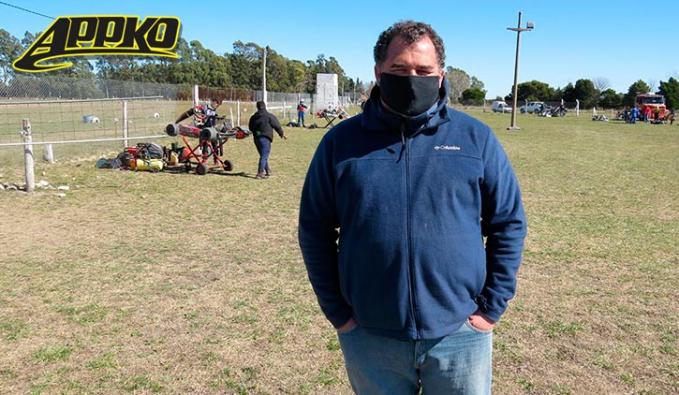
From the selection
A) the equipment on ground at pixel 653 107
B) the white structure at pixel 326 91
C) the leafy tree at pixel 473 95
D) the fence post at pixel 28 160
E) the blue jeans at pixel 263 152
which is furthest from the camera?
the leafy tree at pixel 473 95

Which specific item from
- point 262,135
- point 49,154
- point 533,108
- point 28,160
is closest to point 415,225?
point 28,160

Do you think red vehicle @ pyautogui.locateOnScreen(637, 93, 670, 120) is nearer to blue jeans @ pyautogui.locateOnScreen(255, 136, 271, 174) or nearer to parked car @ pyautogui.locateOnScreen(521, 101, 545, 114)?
parked car @ pyautogui.locateOnScreen(521, 101, 545, 114)

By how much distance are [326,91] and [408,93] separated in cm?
3672

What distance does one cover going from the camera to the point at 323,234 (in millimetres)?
2053

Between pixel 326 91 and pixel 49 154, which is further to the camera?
pixel 326 91

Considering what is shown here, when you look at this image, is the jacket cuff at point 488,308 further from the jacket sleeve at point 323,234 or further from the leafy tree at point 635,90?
the leafy tree at point 635,90

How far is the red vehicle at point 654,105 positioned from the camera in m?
40.6

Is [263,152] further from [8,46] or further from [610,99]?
[610,99]

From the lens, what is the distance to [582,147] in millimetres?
19672

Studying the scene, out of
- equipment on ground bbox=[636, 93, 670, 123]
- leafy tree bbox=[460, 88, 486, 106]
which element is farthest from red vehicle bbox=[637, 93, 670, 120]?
leafy tree bbox=[460, 88, 486, 106]

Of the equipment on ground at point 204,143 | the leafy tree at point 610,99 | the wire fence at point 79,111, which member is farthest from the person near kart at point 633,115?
the equipment on ground at point 204,143

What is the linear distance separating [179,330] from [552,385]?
2702 millimetres

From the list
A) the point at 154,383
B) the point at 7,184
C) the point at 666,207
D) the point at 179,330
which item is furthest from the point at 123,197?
the point at 666,207

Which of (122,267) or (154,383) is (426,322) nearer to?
(154,383)
